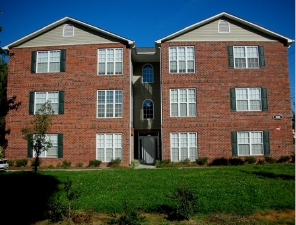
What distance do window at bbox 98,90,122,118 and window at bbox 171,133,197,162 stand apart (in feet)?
15.2

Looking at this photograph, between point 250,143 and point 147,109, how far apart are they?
8.94 m

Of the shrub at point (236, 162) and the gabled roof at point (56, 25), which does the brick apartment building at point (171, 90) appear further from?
the shrub at point (236, 162)

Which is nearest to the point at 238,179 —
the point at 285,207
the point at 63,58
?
the point at 285,207

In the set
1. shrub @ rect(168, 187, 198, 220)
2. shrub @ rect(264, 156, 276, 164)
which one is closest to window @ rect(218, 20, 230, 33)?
shrub @ rect(264, 156, 276, 164)

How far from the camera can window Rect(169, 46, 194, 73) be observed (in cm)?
2050

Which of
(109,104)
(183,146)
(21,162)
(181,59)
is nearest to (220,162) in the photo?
(183,146)

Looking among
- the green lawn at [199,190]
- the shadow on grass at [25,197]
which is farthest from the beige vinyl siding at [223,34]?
the shadow on grass at [25,197]

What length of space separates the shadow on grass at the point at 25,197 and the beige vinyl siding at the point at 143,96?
415 inches

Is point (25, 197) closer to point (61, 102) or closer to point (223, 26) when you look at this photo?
point (61, 102)

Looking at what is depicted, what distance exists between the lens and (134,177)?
44.1ft

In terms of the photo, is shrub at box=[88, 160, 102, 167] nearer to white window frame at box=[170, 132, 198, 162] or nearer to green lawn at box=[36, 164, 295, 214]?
green lawn at box=[36, 164, 295, 214]

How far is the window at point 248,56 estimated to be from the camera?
20483 millimetres

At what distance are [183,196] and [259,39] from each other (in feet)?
55.1

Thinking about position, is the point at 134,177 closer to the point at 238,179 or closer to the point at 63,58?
the point at 238,179
